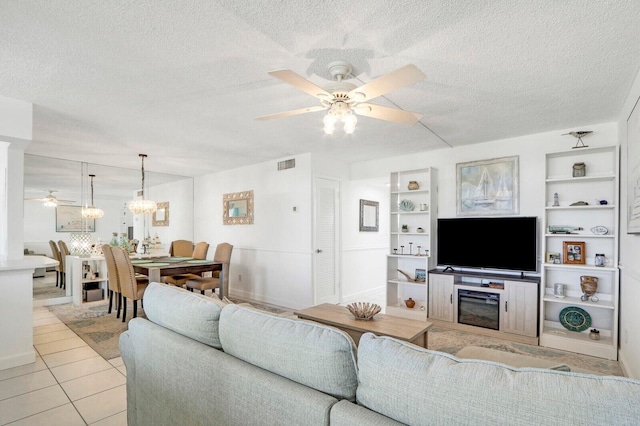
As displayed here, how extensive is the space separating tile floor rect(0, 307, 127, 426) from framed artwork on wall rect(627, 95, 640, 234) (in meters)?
3.96

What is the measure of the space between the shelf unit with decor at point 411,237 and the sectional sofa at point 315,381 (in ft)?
11.9

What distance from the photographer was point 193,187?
7297mm

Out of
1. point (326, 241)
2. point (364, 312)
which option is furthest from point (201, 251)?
point (364, 312)

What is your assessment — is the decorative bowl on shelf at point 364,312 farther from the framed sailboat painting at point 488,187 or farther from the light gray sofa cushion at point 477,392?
the framed sailboat painting at point 488,187

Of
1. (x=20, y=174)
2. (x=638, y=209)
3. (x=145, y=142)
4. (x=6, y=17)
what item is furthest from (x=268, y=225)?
(x=638, y=209)

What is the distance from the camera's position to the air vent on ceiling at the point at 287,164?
5324mm

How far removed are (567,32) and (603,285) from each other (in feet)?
9.87

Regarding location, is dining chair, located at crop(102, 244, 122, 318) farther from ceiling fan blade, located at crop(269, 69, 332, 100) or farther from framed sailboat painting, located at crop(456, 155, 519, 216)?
framed sailboat painting, located at crop(456, 155, 519, 216)

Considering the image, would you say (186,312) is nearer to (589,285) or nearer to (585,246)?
(589,285)

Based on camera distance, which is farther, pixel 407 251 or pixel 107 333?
pixel 407 251

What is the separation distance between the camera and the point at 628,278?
297 cm

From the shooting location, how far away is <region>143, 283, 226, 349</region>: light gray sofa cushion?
5.16 feet

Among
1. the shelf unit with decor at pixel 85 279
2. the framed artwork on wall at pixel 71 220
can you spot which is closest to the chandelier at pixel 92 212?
the framed artwork on wall at pixel 71 220

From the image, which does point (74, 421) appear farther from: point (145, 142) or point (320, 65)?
point (145, 142)
